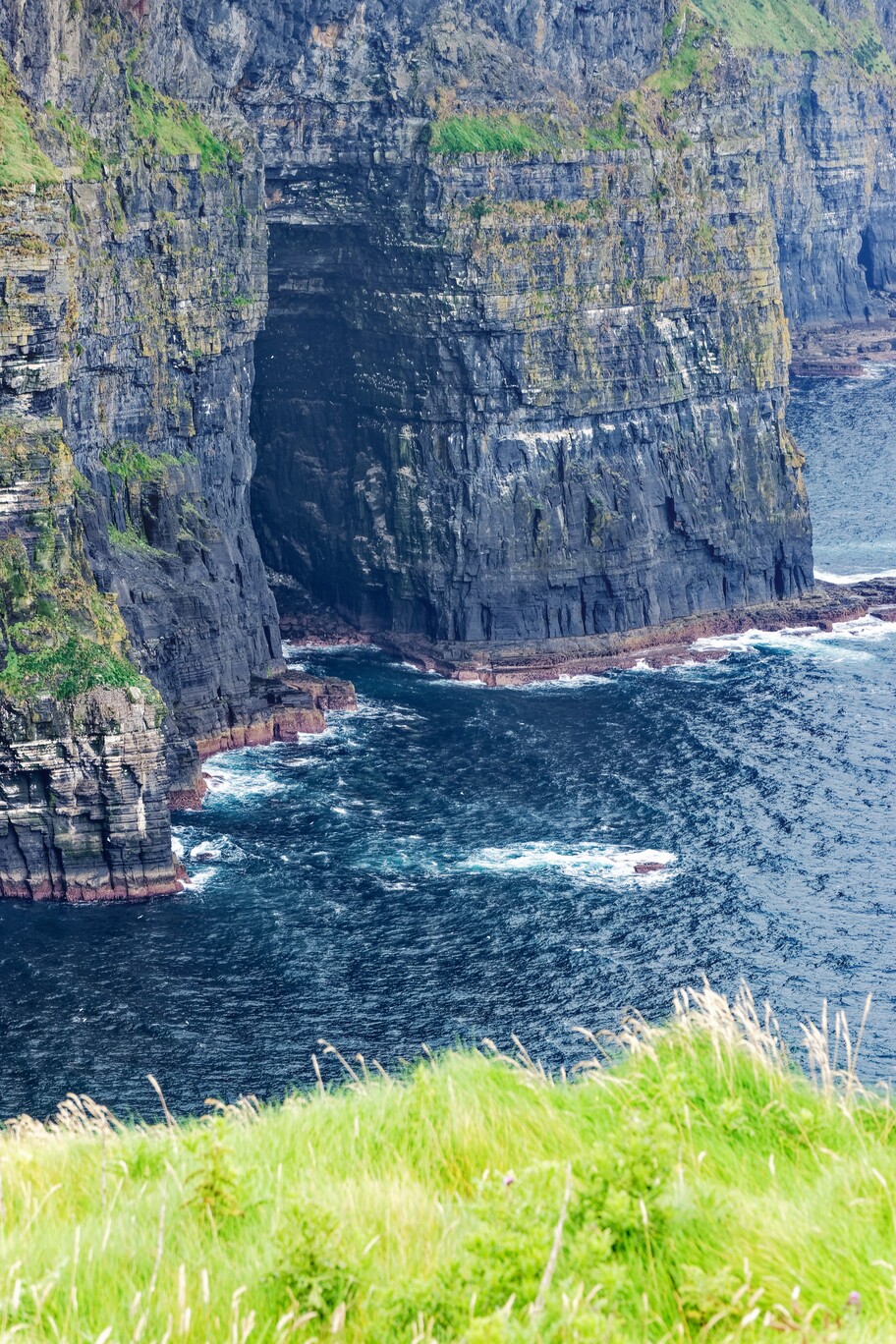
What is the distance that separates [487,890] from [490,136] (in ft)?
184

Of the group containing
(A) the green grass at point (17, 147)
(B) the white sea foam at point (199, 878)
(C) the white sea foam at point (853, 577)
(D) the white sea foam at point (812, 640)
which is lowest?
(B) the white sea foam at point (199, 878)

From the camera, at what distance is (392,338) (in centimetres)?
12456

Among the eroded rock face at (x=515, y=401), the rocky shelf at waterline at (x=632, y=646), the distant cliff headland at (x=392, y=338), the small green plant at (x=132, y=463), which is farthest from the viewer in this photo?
the eroded rock face at (x=515, y=401)

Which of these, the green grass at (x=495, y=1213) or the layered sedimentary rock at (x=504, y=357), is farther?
the layered sedimentary rock at (x=504, y=357)

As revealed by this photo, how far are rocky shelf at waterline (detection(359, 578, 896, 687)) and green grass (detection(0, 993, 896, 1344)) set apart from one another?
98.1 m

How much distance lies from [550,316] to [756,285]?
61.0 feet

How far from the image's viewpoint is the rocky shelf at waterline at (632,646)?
120 meters

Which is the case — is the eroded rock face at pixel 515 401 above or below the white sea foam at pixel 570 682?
above

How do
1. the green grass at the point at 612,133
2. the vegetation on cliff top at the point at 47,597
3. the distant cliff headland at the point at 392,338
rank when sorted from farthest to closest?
1. the green grass at the point at 612,133
2. the distant cliff headland at the point at 392,338
3. the vegetation on cliff top at the point at 47,597

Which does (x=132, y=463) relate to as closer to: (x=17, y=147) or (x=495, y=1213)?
(x=17, y=147)

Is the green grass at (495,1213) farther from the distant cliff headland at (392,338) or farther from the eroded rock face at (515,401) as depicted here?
the eroded rock face at (515,401)

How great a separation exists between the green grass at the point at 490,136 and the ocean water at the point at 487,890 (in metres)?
31.3

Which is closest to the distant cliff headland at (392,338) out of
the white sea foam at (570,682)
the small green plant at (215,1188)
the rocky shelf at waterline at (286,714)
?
the rocky shelf at waterline at (286,714)

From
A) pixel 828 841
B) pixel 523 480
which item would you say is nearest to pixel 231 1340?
pixel 828 841
